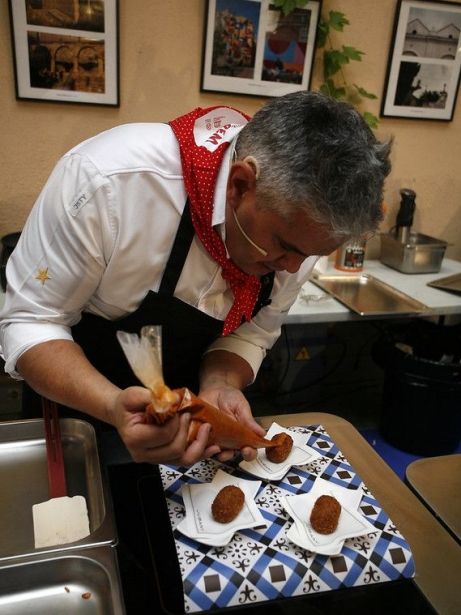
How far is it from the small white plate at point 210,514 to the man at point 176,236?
0.07 metres

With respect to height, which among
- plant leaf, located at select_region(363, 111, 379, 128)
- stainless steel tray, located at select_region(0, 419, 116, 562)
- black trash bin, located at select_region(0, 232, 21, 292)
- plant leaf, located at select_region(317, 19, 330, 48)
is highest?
plant leaf, located at select_region(317, 19, 330, 48)

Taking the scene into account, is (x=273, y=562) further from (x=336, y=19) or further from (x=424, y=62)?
(x=424, y=62)

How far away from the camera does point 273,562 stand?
94 cm

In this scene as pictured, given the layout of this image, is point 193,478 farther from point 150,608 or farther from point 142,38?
point 142,38

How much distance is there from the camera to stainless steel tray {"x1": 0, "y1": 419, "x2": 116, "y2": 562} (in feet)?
3.16

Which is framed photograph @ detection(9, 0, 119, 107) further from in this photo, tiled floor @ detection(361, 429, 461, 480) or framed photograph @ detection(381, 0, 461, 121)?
tiled floor @ detection(361, 429, 461, 480)

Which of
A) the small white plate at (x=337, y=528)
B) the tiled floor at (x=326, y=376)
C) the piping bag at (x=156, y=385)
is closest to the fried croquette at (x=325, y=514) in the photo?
the small white plate at (x=337, y=528)

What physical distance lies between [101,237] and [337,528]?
80 cm

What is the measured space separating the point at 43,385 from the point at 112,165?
52 cm

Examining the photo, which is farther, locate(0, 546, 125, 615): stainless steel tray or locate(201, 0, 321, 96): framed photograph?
locate(201, 0, 321, 96): framed photograph

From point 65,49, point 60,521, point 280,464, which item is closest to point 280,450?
point 280,464

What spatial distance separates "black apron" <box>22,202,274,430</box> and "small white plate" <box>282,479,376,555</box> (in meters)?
0.51

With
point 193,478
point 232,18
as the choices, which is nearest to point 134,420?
point 193,478

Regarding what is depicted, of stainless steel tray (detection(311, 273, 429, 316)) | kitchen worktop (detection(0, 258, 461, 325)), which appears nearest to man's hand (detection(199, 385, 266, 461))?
kitchen worktop (detection(0, 258, 461, 325))
